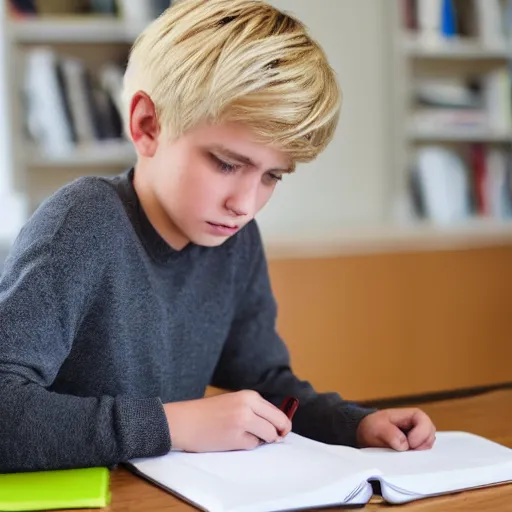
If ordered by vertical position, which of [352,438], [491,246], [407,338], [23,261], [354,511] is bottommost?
[407,338]

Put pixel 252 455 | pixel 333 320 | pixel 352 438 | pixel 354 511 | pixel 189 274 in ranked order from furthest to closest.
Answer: pixel 333 320 < pixel 189 274 < pixel 352 438 < pixel 252 455 < pixel 354 511

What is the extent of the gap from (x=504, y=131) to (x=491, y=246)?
4.35 ft

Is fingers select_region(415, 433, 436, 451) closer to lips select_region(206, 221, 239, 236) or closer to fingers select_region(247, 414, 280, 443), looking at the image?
fingers select_region(247, 414, 280, 443)

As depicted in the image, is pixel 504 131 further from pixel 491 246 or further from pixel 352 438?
pixel 352 438

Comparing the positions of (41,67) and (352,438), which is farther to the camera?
(41,67)

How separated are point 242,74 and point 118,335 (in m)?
0.34

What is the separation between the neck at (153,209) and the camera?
115cm

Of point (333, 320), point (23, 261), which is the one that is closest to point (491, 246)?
point (333, 320)

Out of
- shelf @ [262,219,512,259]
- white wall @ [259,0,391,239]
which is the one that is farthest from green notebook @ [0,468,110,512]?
white wall @ [259,0,391,239]

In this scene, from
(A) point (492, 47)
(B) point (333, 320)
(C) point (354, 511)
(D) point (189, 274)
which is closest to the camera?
(C) point (354, 511)

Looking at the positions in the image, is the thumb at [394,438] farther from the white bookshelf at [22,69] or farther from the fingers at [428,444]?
the white bookshelf at [22,69]

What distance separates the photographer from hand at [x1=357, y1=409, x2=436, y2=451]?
101cm

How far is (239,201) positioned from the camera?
1.01m

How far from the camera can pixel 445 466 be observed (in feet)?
Answer: 2.93
